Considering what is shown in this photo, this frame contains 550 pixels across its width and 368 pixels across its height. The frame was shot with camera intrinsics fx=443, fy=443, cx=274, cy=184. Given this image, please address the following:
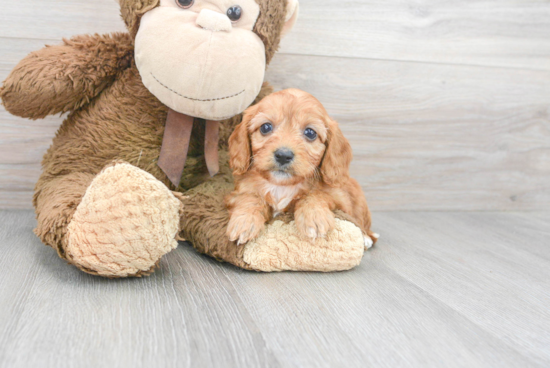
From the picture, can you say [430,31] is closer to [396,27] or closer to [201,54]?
[396,27]

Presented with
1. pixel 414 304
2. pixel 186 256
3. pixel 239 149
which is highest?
pixel 239 149

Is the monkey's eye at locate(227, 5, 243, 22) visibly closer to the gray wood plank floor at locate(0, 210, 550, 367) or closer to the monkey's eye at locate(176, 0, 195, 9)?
the monkey's eye at locate(176, 0, 195, 9)

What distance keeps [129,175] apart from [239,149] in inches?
14.8

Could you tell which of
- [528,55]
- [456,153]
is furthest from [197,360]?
[528,55]

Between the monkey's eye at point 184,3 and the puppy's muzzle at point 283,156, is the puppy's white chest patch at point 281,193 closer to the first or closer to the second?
the puppy's muzzle at point 283,156

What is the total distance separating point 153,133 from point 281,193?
0.49 meters

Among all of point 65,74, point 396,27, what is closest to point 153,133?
point 65,74

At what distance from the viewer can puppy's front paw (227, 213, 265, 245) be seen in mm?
1242

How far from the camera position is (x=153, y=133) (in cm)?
148

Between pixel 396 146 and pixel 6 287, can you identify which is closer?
pixel 6 287

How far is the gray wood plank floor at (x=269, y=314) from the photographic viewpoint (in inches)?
33.7

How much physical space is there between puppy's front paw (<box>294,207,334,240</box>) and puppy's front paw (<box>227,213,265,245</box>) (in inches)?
4.6

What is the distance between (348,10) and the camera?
1921mm

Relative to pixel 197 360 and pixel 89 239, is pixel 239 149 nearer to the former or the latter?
pixel 89 239
